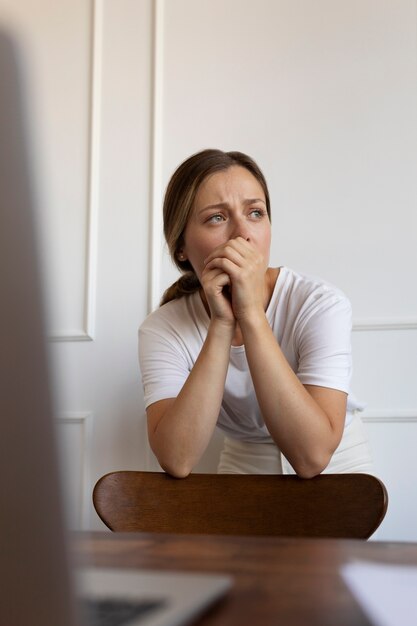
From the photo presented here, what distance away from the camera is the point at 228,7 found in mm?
1873

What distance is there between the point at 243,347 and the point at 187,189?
1.10 ft

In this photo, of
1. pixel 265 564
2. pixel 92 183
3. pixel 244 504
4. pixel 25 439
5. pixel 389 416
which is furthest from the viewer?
pixel 92 183

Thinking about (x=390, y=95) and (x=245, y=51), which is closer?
(x=390, y=95)

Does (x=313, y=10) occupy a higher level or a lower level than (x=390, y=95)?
higher

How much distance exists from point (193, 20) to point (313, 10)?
12.9 inches

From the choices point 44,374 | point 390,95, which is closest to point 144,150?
point 390,95

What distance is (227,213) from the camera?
52.9 inches

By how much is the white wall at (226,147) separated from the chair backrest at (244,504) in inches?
26.1

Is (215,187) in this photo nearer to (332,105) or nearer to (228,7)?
(332,105)

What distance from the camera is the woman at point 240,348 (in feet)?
3.67

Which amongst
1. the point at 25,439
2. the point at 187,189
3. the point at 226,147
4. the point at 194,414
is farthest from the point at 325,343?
the point at 25,439

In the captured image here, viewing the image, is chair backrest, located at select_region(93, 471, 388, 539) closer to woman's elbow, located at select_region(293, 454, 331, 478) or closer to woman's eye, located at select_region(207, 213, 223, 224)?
woman's elbow, located at select_region(293, 454, 331, 478)

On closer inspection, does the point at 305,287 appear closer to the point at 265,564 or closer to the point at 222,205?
the point at 222,205

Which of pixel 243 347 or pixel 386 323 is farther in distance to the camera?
pixel 386 323
